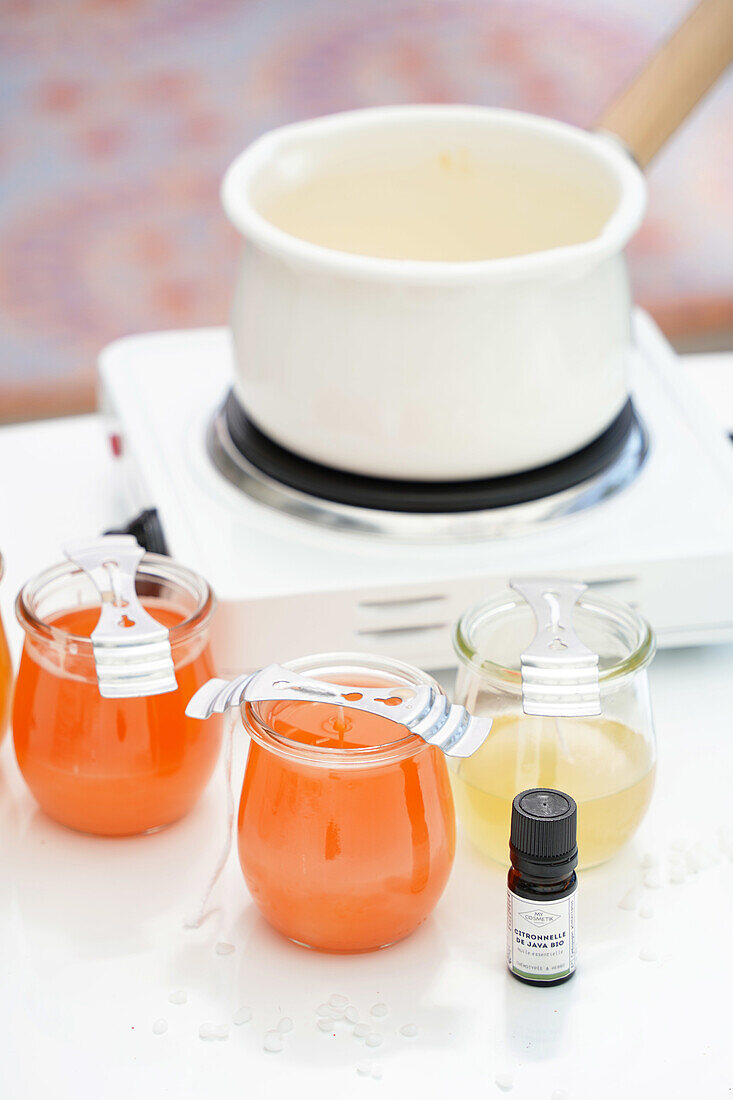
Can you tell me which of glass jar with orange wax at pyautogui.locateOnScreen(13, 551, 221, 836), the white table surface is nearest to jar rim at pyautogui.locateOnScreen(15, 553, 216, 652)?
glass jar with orange wax at pyautogui.locateOnScreen(13, 551, 221, 836)

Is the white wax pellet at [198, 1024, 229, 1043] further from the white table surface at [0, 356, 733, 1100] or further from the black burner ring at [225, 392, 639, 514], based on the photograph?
the black burner ring at [225, 392, 639, 514]

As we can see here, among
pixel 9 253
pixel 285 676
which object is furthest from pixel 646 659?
pixel 9 253

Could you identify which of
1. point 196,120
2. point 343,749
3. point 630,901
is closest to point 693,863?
point 630,901

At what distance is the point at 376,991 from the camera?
729 millimetres

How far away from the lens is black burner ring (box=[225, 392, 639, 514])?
1.00 metres

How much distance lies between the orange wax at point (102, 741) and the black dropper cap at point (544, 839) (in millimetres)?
219

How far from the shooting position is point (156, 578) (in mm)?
860

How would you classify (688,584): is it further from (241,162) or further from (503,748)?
(241,162)

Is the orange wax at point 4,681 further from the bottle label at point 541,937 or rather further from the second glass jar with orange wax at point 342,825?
the bottle label at point 541,937

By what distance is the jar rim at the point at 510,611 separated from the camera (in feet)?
Answer: 2.53

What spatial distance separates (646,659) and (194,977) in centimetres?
32

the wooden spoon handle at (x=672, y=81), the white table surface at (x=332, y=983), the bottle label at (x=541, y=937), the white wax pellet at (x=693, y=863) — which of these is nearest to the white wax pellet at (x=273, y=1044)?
the white table surface at (x=332, y=983)

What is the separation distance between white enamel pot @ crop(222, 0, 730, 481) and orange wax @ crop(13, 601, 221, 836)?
237 millimetres

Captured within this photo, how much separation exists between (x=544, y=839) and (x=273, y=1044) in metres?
0.18
